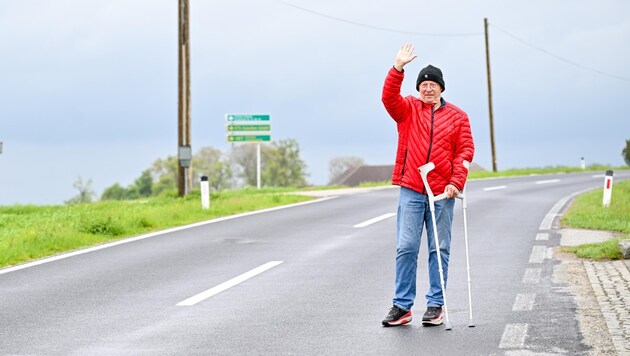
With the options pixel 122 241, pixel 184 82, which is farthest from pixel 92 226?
pixel 184 82

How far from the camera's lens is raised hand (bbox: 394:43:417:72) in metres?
8.05

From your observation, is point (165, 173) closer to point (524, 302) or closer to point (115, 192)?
point (115, 192)

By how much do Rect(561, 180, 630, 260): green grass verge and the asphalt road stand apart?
693mm

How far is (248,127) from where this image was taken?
152 feet

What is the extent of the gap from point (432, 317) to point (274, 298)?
7.20 feet

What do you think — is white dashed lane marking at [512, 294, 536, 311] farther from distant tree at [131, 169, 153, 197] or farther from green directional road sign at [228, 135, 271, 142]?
distant tree at [131, 169, 153, 197]

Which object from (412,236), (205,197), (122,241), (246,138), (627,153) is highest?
(246,138)

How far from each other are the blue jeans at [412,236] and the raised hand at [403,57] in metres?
1.11

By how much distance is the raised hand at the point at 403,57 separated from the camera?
26.4 ft

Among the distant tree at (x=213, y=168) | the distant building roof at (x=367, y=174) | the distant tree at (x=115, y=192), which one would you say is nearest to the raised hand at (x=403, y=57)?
the distant building roof at (x=367, y=174)

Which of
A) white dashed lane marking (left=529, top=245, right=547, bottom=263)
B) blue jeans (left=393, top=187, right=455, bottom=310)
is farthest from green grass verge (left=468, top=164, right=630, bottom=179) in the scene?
blue jeans (left=393, top=187, right=455, bottom=310)

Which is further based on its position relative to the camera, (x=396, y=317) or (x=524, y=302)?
(x=524, y=302)

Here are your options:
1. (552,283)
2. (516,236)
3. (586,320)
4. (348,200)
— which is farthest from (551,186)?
(586,320)

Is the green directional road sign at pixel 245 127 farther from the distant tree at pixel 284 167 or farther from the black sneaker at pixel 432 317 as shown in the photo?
the distant tree at pixel 284 167
